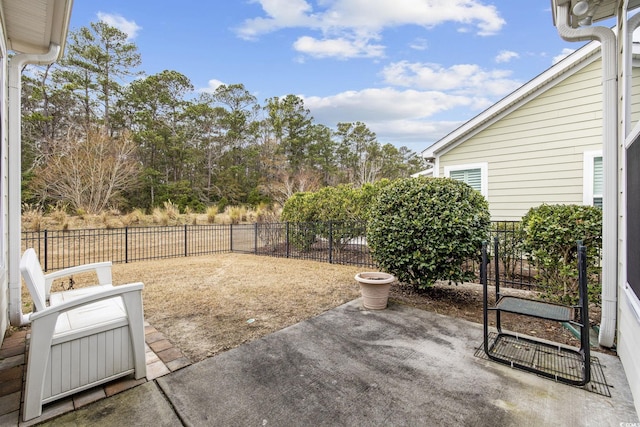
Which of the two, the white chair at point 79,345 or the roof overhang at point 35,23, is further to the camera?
the roof overhang at point 35,23

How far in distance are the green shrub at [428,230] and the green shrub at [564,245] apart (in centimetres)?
60

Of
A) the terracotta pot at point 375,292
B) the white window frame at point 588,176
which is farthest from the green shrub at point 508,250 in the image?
the terracotta pot at point 375,292

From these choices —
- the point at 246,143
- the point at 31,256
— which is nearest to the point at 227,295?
the point at 31,256

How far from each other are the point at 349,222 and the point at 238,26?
308 inches

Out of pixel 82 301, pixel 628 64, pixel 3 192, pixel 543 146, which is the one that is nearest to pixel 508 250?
pixel 543 146

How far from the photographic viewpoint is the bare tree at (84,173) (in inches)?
553

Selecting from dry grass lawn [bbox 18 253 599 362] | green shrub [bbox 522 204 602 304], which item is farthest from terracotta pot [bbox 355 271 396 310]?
→ green shrub [bbox 522 204 602 304]

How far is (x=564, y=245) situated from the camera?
3352 mm

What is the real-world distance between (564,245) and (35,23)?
613cm

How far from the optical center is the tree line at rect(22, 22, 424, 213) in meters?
15.1

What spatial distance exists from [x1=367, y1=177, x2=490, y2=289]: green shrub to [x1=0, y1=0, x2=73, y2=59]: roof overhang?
4.15 metres

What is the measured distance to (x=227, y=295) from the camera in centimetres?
437

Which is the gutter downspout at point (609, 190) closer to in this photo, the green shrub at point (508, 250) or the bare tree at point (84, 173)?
the green shrub at point (508, 250)

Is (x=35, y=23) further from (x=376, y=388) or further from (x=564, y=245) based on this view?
(x=564, y=245)
